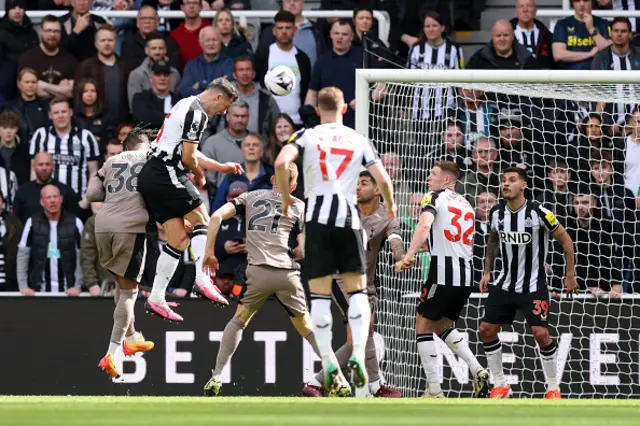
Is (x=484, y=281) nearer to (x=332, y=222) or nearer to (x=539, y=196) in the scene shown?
(x=539, y=196)

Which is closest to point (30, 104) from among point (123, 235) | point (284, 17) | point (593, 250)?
point (284, 17)

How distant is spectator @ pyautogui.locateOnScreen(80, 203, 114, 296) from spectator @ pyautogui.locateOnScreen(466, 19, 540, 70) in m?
4.53

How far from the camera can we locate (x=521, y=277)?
12594 mm

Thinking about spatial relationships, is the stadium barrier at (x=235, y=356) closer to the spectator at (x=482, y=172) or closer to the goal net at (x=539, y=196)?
the goal net at (x=539, y=196)

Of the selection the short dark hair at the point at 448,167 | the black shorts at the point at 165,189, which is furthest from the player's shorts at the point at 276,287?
the short dark hair at the point at 448,167

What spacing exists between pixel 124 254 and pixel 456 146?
4.08 meters

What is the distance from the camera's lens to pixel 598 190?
45.7ft

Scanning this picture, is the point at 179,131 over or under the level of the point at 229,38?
under

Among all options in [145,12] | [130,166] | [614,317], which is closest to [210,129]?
[145,12]

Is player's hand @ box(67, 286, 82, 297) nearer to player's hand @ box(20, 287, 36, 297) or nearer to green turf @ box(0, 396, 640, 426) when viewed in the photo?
player's hand @ box(20, 287, 36, 297)

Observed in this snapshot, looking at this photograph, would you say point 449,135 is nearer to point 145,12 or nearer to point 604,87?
point 604,87

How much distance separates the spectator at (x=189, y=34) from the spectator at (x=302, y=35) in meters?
0.79

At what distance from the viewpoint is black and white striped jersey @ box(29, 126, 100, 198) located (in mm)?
14797

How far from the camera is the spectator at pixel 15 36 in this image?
1603 centimetres
